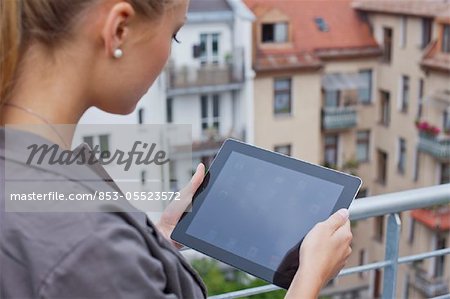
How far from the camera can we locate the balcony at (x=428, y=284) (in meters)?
5.94

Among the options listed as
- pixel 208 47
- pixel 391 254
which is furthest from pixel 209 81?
pixel 391 254

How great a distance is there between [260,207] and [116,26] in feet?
0.77

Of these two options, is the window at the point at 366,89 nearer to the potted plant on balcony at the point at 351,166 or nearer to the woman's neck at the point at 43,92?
the potted plant on balcony at the point at 351,166

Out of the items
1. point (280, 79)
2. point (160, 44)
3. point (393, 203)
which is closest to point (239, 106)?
point (280, 79)

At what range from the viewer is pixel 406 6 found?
627 centimetres

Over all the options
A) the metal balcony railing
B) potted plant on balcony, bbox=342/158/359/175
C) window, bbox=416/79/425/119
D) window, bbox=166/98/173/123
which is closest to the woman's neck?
the metal balcony railing

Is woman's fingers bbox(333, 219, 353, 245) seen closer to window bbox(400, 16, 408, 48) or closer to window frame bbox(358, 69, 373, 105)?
window bbox(400, 16, 408, 48)

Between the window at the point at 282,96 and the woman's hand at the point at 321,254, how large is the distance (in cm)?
596

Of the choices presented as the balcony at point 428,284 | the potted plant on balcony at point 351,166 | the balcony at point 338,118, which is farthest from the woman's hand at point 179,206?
the potted plant on balcony at point 351,166

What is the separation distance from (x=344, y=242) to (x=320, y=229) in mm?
21

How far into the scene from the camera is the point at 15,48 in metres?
0.40

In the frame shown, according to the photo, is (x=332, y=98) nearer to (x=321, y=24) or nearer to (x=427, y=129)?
(x=321, y=24)

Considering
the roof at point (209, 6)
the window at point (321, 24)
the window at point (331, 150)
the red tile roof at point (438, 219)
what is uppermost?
the roof at point (209, 6)

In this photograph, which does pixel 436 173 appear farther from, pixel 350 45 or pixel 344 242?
pixel 344 242
